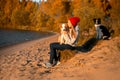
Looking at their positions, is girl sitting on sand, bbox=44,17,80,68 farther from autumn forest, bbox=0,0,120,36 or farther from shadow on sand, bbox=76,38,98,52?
autumn forest, bbox=0,0,120,36

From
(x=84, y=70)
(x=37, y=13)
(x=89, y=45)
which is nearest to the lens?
(x=84, y=70)

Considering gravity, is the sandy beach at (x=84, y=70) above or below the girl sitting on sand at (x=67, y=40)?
below

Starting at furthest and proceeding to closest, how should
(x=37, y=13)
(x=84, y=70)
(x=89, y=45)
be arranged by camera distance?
(x=37, y=13)
(x=89, y=45)
(x=84, y=70)

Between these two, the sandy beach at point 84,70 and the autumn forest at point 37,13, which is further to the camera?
the autumn forest at point 37,13

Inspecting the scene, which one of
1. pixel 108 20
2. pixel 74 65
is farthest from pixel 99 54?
pixel 108 20

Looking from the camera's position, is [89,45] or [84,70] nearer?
[84,70]

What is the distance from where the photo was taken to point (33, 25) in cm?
9450

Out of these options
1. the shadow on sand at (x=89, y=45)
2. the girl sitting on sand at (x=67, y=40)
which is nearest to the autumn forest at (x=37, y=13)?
the shadow on sand at (x=89, y=45)

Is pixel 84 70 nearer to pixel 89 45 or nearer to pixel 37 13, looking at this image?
pixel 89 45

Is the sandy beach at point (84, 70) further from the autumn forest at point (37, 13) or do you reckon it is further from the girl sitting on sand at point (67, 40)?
the autumn forest at point (37, 13)

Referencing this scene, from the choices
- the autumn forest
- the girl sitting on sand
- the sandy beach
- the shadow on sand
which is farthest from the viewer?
the autumn forest

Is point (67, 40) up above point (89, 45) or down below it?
above

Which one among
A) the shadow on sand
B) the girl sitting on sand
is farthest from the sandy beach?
the shadow on sand

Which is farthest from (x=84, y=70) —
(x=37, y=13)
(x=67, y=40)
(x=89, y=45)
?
(x=37, y=13)
